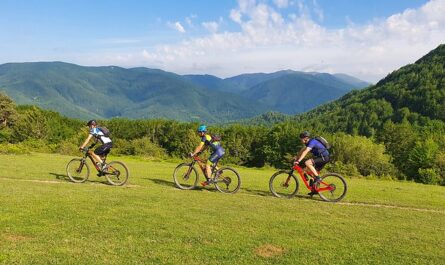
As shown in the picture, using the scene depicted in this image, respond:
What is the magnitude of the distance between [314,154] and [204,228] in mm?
7135

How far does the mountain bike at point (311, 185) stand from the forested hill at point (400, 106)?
137817 mm

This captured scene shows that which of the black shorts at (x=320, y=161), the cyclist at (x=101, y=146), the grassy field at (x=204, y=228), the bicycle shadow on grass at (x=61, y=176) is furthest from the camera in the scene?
the bicycle shadow on grass at (x=61, y=176)

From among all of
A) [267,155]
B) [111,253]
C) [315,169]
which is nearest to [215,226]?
[111,253]

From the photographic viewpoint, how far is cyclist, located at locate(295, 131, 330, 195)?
16.7m

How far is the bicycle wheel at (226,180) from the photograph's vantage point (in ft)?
61.2

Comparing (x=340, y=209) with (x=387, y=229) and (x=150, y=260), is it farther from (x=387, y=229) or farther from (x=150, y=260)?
(x=150, y=260)

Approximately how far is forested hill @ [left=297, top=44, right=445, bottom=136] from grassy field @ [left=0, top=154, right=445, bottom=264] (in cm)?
14065

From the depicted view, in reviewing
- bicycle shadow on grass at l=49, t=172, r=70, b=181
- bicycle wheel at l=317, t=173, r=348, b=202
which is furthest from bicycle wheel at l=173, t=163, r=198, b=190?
bicycle shadow on grass at l=49, t=172, r=70, b=181

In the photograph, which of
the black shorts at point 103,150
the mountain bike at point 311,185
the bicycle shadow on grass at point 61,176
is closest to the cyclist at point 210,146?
the mountain bike at point 311,185

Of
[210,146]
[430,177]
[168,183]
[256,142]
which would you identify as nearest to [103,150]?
[168,183]

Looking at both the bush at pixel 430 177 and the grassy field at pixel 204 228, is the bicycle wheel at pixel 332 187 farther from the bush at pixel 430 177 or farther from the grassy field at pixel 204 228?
the bush at pixel 430 177

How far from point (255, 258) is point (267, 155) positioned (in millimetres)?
92998

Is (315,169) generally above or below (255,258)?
above

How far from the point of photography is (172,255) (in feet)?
30.8
